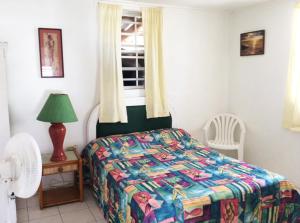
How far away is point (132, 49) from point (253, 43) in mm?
1619

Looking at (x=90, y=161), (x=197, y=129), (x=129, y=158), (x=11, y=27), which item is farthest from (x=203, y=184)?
(x=11, y=27)

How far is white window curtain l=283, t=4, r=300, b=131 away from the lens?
3.12m

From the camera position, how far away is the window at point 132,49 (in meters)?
3.55

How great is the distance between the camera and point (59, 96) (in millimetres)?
2855

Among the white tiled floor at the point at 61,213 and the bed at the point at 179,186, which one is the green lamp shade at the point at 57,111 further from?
the white tiled floor at the point at 61,213

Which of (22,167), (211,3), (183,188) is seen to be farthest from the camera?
(211,3)

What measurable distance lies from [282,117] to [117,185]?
2241 mm

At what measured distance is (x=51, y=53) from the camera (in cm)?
314

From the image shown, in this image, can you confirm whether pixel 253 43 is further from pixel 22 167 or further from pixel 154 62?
pixel 22 167

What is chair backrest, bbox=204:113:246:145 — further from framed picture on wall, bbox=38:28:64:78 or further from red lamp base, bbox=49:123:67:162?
framed picture on wall, bbox=38:28:64:78

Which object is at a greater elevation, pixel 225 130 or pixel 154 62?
pixel 154 62

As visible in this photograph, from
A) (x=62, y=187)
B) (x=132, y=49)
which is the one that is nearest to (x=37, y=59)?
(x=132, y=49)

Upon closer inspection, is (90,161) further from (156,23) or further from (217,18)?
(217,18)

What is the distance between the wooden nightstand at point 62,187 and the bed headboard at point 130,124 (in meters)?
0.35
